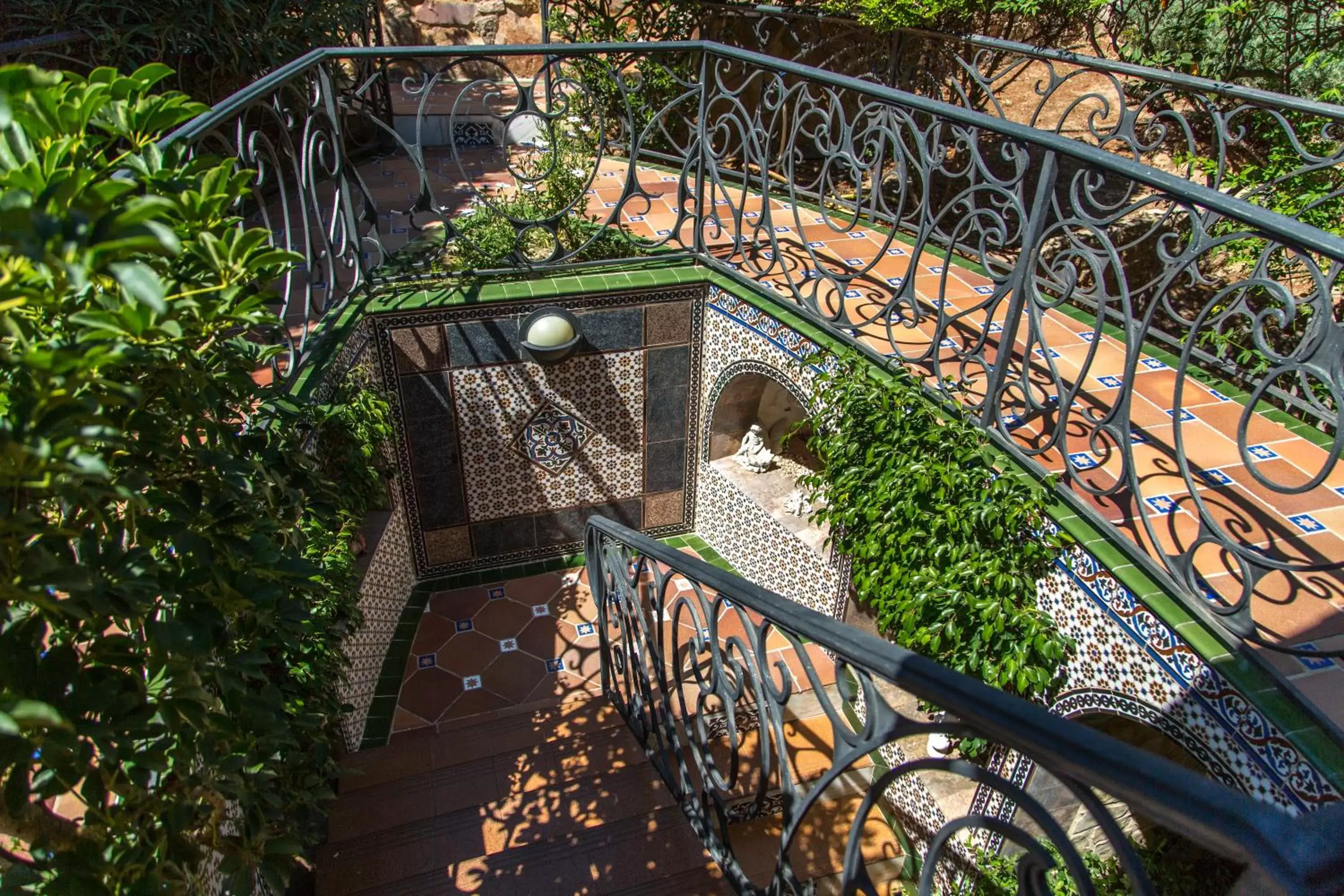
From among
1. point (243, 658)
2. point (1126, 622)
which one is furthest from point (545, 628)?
point (243, 658)

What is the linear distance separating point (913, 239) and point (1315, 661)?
11.2 feet

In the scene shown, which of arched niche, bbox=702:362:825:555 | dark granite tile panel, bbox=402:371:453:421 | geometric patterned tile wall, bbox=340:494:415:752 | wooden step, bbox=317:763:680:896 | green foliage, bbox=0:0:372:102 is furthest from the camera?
arched niche, bbox=702:362:825:555

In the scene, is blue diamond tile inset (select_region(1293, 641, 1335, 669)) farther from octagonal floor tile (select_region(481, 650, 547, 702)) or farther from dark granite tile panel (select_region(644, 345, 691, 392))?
octagonal floor tile (select_region(481, 650, 547, 702))

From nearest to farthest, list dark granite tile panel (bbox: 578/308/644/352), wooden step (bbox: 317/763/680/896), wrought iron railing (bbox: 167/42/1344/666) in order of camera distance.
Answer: wrought iron railing (bbox: 167/42/1344/666) → wooden step (bbox: 317/763/680/896) → dark granite tile panel (bbox: 578/308/644/352)

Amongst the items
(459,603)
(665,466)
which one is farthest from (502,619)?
(665,466)

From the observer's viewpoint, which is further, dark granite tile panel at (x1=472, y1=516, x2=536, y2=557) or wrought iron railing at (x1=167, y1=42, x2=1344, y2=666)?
dark granite tile panel at (x1=472, y1=516, x2=536, y2=557)

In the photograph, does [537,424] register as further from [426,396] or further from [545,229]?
[545,229]

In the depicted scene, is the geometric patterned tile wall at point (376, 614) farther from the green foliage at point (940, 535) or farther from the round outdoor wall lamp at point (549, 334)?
the green foliage at point (940, 535)

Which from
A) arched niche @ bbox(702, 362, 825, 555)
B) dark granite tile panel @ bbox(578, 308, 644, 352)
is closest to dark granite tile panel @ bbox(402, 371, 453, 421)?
dark granite tile panel @ bbox(578, 308, 644, 352)

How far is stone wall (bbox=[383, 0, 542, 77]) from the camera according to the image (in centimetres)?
934

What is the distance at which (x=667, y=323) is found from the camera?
5.12 meters

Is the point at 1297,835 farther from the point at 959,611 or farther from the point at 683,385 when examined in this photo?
the point at 683,385

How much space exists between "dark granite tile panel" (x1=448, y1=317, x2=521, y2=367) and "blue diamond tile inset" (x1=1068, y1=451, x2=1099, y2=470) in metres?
3.09

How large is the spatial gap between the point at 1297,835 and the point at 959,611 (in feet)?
7.91
